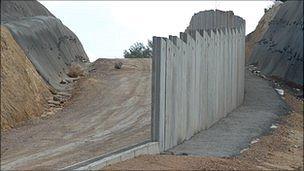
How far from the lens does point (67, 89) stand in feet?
99.9

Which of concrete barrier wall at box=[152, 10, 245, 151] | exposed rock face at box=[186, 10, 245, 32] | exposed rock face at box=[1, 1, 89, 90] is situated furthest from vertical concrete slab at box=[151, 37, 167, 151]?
exposed rock face at box=[1, 1, 89, 90]

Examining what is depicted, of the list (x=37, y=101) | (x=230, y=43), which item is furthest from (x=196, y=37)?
(x=37, y=101)

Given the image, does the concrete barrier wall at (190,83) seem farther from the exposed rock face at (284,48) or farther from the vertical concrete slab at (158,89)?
the exposed rock face at (284,48)

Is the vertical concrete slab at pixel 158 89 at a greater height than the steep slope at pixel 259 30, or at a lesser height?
greater

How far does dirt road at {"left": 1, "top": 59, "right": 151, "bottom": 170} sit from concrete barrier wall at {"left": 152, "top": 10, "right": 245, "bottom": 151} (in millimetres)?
1249

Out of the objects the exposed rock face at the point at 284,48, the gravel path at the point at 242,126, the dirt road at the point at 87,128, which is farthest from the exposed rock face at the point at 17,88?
the exposed rock face at the point at 284,48

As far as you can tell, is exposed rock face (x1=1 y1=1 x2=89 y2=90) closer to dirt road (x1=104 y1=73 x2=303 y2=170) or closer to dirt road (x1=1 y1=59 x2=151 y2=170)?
dirt road (x1=1 y1=59 x2=151 y2=170)

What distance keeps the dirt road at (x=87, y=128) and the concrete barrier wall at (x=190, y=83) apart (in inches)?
49.2

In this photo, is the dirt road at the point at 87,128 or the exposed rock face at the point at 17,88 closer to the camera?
the dirt road at the point at 87,128

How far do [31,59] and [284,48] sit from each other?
13.6 m

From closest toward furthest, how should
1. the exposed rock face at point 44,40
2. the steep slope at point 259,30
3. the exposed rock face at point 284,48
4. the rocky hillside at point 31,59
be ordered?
1. the rocky hillside at point 31,59
2. the exposed rock face at point 44,40
3. the exposed rock face at point 284,48
4. the steep slope at point 259,30

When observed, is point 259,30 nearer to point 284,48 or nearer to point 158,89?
point 284,48

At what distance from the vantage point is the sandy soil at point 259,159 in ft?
40.3

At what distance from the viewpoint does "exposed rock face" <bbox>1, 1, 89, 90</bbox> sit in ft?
101
